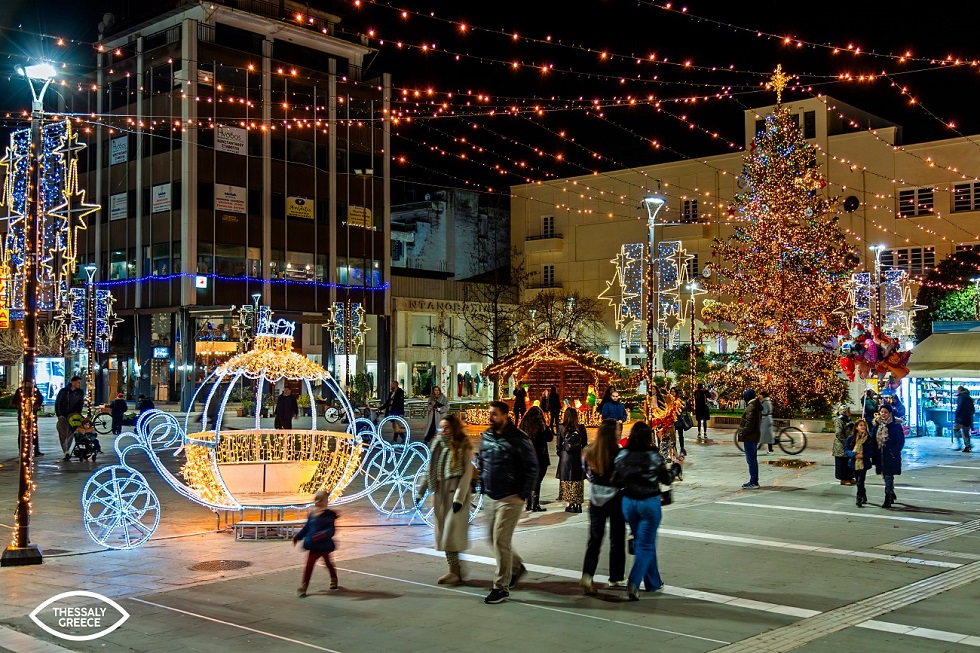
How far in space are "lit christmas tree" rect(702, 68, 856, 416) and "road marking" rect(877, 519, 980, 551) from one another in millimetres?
14246

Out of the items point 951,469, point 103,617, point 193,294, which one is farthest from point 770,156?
point 193,294

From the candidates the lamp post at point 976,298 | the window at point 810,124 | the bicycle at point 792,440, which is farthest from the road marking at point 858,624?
the window at point 810,124

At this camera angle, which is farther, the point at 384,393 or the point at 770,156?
the point at 384,393

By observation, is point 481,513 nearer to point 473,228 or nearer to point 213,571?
point 213,571

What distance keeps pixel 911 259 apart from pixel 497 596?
41290mm

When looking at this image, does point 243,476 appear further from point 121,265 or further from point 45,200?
point 121,265

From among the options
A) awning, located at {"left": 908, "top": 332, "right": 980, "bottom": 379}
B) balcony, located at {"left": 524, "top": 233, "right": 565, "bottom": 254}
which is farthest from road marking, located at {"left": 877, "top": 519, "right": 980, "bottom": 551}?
balcony, located at {"left": 524, "top": 233, "right": 565, "bottom": 254}

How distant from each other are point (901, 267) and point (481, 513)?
1421 inches

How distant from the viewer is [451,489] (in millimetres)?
9078

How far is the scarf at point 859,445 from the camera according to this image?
14898mm

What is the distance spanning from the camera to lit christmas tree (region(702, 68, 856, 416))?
88.9 ft

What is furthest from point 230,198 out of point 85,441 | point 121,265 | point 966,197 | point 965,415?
point 965,415

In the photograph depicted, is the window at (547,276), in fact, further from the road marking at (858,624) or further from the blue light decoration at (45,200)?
the road marking at (858,624)

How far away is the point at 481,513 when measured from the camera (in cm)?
1399
